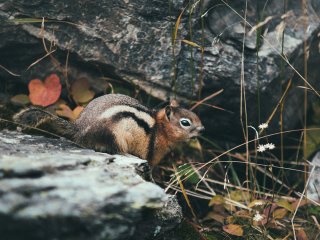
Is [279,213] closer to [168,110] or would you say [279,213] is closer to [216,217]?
[216,217]

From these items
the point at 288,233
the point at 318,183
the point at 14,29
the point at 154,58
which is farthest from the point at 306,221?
the point at 14,29

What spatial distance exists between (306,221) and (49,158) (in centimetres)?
260

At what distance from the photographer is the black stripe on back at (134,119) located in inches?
188

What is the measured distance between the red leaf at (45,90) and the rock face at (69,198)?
5.14 ft

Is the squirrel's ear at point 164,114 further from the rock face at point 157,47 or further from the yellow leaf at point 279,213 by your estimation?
the yellow leaf at point 279,213

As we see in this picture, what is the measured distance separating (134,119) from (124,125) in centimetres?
13

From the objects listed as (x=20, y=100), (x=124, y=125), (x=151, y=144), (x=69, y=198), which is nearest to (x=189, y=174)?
(x=151, y=144)

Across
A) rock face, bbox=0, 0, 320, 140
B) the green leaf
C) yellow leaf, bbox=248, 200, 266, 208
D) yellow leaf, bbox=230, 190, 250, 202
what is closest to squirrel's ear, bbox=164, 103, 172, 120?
rock face, bbox=0, 0, 320, 140

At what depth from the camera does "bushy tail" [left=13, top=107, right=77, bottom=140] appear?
4.62m

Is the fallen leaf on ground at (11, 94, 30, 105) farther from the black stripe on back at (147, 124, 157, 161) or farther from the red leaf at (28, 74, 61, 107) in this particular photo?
the black stripe on back at (147, 124, 157, 161)

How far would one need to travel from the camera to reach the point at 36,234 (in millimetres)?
3068

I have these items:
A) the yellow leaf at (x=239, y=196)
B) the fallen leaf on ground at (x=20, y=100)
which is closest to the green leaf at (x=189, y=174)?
the yellow leaf at (x=239, y=196)

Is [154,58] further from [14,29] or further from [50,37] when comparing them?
[14,29]

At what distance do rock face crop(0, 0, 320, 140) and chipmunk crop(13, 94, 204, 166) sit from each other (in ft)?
1.03
